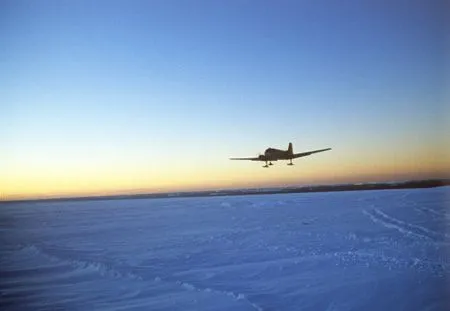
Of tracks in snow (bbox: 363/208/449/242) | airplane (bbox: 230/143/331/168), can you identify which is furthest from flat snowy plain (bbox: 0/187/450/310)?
airplane (bbox: 230/143/331/168)

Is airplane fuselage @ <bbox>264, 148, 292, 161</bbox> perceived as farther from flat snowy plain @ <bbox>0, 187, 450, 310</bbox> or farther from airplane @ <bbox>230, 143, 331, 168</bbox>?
flat snowy plain @ <bbox>0, 187, 450, 310</bbox>

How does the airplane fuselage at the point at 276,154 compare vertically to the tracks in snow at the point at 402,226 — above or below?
above

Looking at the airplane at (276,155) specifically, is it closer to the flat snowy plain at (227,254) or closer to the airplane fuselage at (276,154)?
the airplane fuselage at (276,154)

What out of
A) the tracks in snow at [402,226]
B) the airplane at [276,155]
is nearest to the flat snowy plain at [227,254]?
the tracks in snow at [402,226]

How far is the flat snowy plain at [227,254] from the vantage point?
10.1ft

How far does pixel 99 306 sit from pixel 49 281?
1.09 feet

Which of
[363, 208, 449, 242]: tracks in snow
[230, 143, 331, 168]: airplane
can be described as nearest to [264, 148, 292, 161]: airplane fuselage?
[230, 143, 331, 168]: airplane

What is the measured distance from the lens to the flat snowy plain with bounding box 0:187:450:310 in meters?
3.09

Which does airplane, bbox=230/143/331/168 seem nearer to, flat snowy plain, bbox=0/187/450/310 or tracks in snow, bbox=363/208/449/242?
flat snowy plain, bbox=0/187/450/310

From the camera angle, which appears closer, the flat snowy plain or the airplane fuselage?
the flat snowy plain

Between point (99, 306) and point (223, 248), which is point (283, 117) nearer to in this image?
point (223, 248)

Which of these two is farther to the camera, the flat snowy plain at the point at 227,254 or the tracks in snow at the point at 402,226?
the tracks in snow at the point at 402,226

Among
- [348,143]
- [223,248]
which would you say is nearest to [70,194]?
[223,248]

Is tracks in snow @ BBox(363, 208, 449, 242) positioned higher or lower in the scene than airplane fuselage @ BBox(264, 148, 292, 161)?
lower
